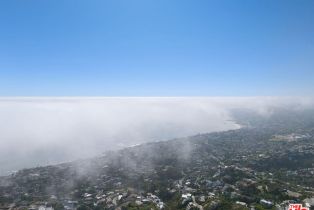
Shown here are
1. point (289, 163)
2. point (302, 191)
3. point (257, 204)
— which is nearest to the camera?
point (257, 204)

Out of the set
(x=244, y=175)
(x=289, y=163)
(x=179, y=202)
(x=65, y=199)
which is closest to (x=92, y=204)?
(x=65, y=199)

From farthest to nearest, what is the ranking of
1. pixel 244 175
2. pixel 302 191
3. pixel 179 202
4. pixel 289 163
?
pixel 289 163 → pixel 244 175 → pixel 302 191 → pixel 179 202

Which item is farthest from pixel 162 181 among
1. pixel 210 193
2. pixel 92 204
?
pixel 92 204

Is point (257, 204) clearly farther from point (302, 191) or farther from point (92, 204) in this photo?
point (92, 204)

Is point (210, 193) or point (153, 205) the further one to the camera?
point (210, 193)

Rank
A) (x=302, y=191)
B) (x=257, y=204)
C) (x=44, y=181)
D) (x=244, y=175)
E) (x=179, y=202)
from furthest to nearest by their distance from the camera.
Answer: (x=44, y=181) < (x=244, y=175) < (x=302, y=191) < (x=179, y=202) < (x=257, y=204)

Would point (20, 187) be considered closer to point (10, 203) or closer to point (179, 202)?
point (10, 203)

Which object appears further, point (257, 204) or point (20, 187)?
point (20, 187)

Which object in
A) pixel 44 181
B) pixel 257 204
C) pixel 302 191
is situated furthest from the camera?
pixel 44 181
